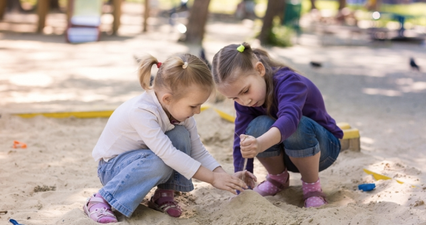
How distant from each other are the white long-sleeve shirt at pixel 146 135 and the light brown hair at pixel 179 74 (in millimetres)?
97

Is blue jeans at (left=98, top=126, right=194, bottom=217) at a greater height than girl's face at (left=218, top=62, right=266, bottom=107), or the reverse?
girl's face at (left=218, top=62, right=266, bottom=107)

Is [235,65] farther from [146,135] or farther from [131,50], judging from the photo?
[131,50]

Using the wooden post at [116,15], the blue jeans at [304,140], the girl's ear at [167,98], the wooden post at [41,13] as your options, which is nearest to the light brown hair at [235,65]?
the blue jeans at [304,140]

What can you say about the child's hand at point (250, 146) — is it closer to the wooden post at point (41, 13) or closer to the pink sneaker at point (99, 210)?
the pink sneaker at point (99, 210)

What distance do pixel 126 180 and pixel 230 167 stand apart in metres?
1.07

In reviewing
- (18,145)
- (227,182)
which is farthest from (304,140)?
(18,145)

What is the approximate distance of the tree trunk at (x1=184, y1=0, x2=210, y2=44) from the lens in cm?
1079

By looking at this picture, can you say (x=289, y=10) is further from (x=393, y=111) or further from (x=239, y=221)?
(x=239, y=221)

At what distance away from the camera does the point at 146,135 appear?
2.21 metres

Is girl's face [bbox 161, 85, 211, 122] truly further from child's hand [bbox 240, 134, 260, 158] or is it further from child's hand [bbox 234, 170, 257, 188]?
child's hand [bbox 234, 170, 257, 188]

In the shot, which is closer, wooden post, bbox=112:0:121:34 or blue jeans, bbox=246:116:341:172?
blue jeans, bbox=246:116:341:172

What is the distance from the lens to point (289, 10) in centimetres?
1372

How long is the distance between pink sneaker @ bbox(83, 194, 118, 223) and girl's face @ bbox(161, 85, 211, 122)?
54 centimetres

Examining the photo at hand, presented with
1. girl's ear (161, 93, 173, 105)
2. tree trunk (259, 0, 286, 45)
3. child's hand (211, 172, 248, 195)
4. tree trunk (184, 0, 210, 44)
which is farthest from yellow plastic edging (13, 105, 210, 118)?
tree trunk (259, 0, 286, 45)
